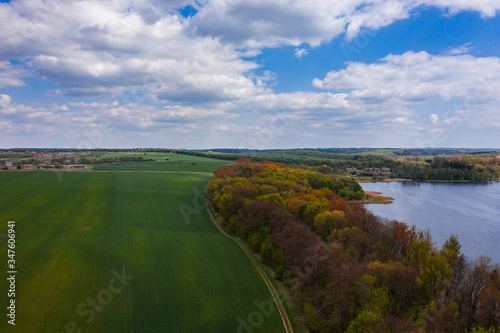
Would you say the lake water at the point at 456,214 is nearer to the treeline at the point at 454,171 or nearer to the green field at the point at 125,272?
the treeline at the point at 454,171

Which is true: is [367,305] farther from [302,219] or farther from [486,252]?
[486,252]
